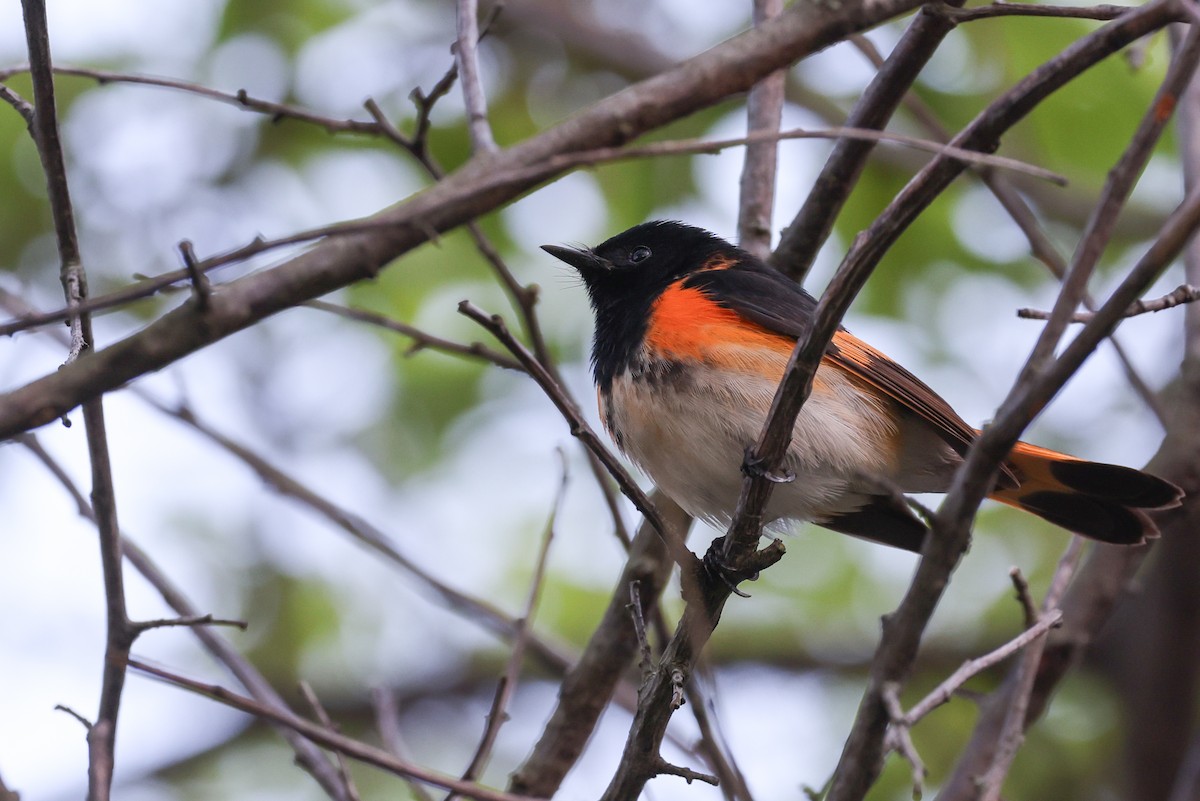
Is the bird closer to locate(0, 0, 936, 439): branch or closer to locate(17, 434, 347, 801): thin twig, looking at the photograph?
locate(17, 434, 347, 801): thin twig

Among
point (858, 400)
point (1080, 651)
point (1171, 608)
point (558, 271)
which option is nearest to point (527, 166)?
point (858, 400)

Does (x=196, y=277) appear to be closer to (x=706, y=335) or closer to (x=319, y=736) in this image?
(x=319, y=736)

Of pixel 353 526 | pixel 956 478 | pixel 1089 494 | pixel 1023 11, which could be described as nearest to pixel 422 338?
pixel 353 526

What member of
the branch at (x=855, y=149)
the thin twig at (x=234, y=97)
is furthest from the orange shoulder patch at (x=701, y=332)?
the thin twig at (x=234, y=97)

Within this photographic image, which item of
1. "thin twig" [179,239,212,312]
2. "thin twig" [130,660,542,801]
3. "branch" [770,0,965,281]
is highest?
"branch" [770,0,965,281]

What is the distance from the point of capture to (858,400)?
12.5ft

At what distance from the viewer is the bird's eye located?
14.6ft

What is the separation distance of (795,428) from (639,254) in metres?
1.10

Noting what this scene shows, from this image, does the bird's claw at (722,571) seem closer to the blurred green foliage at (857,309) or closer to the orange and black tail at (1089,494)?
the orange and black tail at (1089,494)

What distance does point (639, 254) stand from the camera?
4.48 m

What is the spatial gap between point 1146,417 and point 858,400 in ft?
10.5

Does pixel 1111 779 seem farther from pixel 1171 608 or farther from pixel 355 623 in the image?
pixel 355 623

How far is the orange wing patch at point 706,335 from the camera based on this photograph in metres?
3.60

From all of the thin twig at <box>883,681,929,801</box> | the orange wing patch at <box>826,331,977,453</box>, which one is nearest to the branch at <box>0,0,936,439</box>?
the thin twig at <box>883,681,929,801</box>
